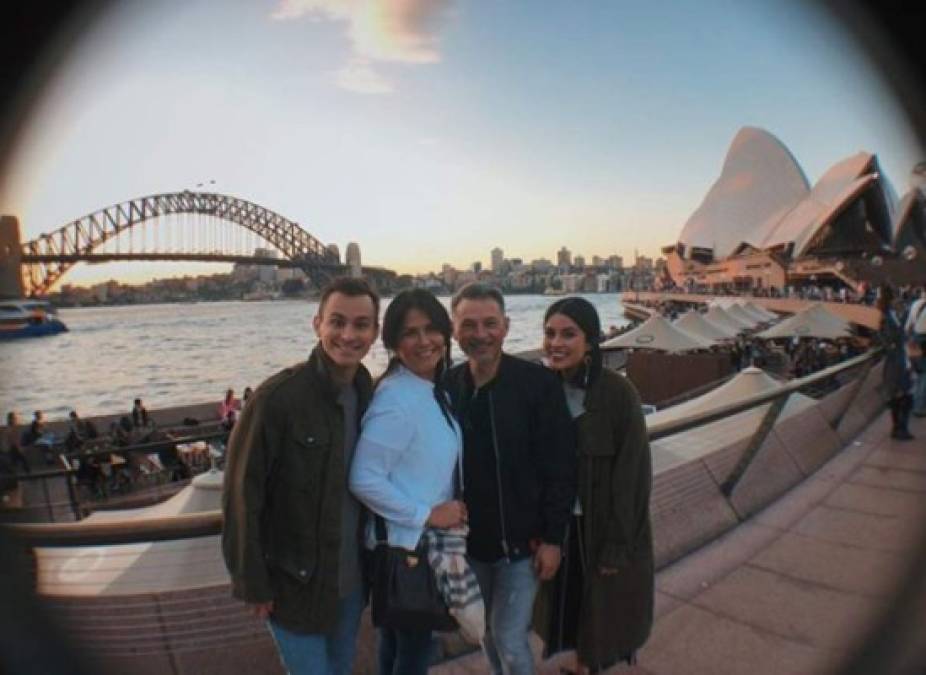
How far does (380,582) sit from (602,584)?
2.21 feet

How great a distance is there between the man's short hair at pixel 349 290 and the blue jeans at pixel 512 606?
31.5 inches

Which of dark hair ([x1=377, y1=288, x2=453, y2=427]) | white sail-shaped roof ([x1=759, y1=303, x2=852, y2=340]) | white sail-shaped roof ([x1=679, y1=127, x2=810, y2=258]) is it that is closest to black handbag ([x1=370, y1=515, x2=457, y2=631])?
dark hair ([x1=377, y1=288, x2=453, y2=427])

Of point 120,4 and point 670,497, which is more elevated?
point 120,4

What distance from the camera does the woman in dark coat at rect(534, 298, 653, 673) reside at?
1616 millimetres

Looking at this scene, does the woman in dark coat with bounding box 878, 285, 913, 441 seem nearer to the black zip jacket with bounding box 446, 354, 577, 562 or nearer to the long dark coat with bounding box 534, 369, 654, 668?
the long dark coat with bounding box 534, 369, 654, 668

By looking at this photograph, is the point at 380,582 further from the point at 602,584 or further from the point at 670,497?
the point at 670,497

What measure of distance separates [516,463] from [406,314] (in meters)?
0.51

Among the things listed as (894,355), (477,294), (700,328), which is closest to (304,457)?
(477,294)

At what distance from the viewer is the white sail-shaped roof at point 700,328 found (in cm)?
1582

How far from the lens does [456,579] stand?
56.7 inches

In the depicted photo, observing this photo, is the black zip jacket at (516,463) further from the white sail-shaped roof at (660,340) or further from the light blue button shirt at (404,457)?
the white sail-shaped roof at (660,340)

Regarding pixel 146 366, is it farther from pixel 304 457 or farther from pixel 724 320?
pixel 304 457

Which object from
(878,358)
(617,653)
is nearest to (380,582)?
(617,653)

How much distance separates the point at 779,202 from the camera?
5550 cm
